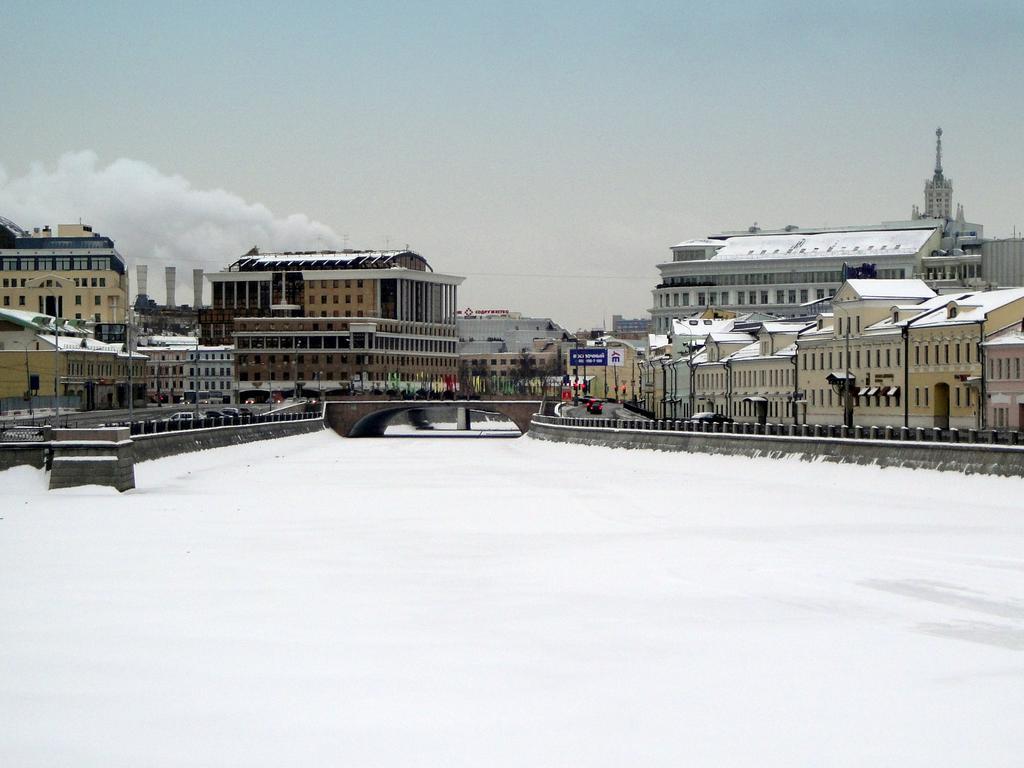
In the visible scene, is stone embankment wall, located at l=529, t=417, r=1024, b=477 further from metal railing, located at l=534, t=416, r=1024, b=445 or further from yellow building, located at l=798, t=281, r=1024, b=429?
yellow building, located at l=798, t=281, r=1024, b=429

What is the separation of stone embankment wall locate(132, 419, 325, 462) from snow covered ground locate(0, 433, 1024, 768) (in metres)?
29.9

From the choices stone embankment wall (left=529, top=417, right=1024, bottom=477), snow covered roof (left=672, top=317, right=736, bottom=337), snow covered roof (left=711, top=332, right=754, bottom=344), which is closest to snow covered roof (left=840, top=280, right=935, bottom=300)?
stone embankment wall (left=529, top=417, right=1024, bottom=477)

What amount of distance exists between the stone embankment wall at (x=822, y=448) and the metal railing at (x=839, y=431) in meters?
0.32

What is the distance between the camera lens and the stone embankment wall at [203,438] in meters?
91.0

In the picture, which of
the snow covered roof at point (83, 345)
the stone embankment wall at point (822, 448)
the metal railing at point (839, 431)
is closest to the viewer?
the stone embankment wall at point (822, 448)

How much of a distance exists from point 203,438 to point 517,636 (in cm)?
8038

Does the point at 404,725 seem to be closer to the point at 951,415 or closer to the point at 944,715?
the point at 944,715

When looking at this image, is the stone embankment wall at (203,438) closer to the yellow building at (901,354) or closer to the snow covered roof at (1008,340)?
the yellow building at (901,354)

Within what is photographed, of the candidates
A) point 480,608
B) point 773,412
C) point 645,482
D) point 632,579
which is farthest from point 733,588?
point 773,412

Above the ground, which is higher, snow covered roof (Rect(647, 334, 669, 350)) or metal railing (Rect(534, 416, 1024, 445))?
snow covered roof (Rect(647, 334, 669, 350))

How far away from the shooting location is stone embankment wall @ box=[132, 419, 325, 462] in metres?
91.0

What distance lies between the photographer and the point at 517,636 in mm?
31500

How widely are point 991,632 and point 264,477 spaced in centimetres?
6044

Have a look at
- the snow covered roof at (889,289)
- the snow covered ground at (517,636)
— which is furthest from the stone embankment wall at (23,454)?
the snow covered roof at (889,289)
